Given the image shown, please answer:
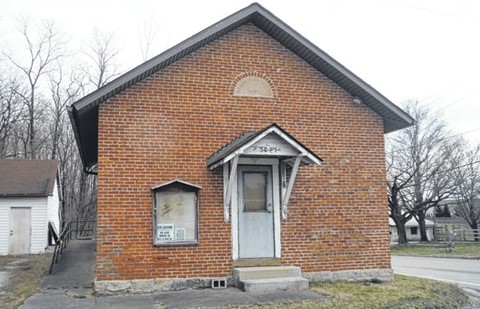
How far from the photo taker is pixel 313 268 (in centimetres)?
1054

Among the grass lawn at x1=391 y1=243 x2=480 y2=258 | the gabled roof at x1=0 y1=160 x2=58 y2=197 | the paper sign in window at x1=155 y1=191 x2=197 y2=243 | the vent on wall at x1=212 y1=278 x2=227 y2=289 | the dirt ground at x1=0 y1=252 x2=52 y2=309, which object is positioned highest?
the gabled roof at x1=0 y1=160 x2=58 y2=197

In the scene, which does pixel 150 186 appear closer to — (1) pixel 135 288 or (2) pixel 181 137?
(2) pixel 181 137

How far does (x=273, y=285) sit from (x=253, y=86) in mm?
4579

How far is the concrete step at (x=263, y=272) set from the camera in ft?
31.3

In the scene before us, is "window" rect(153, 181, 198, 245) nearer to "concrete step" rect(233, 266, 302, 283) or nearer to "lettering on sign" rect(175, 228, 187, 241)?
"lettering on sign" rect(175, 228, 187, 241)

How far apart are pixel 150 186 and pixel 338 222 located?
4.51 meters

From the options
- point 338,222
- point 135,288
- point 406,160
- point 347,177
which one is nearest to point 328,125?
point 347,177

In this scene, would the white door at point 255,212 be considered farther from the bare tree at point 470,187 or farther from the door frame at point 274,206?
the bare tree at point 470,187

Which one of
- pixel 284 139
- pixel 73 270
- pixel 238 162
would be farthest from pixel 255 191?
pixel 73 270

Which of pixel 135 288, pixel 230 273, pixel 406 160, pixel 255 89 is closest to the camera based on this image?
pixel 135 288

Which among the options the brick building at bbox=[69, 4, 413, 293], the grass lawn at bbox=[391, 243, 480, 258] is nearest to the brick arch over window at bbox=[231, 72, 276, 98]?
the brick building at bbox=[69, 4, 413, 293]

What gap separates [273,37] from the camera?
11109 millimetres

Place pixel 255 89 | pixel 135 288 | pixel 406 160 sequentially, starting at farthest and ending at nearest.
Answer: pixel 406 160 < pixel 255 89 < pixel 135 288

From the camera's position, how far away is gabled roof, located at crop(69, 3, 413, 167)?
375 inches
